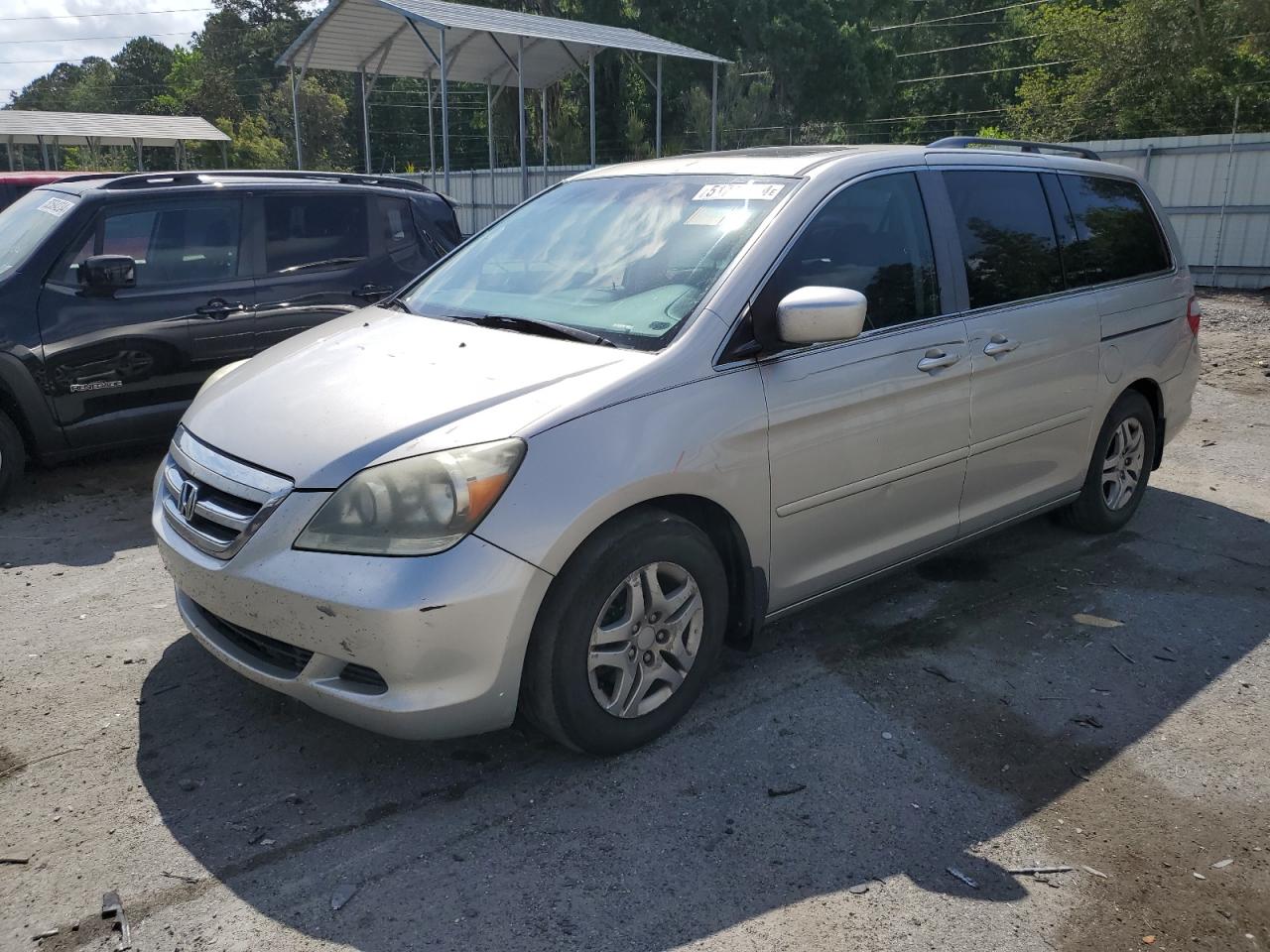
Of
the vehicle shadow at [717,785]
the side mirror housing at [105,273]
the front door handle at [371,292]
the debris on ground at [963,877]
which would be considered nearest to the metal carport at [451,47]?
the front door handle at [371,292]

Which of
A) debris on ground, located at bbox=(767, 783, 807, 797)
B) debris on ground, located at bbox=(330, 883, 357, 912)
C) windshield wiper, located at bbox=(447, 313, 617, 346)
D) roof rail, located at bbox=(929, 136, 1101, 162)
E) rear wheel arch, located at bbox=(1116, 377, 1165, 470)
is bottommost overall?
debris on ground, located at bbox=(767, 783, 807, 797)

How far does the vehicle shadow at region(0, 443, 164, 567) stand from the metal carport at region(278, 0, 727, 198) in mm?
9509

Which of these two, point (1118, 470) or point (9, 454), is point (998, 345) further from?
point (9, 454)

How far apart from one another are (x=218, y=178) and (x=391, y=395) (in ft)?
14.6

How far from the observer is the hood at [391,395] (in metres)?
2.98

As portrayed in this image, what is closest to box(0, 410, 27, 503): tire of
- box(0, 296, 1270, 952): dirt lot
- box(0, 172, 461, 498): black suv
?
box(0, 172, 461, 498): black suv

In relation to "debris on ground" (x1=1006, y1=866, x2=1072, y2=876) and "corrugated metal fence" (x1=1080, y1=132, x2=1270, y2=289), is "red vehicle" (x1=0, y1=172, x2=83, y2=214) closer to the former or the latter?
"debris on ground" (x1=1006, y1=866, x2=1072, y2=876)

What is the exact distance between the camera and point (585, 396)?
3086 mm

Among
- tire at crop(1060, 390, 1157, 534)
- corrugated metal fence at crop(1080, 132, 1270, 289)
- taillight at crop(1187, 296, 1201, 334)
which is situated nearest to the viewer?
tire at crop(1060, 390, 1157, 534)

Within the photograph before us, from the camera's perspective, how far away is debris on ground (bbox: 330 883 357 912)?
104 inches

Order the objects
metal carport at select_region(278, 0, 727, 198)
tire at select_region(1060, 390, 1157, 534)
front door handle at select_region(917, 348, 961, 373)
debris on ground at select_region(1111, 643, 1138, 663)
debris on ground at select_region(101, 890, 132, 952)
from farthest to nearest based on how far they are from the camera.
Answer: metal carport at select_region(278, 0, 727, 198) → tire at select_region(1060, 390, 1157, 534) → debris on ground at select_region(1111, 643, 1138, 663) → front door handle at select_region(917, 348, 961, 373) → debris on ground at select_region(101, 890, 132, 952)

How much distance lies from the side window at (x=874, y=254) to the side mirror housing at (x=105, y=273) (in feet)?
14.2

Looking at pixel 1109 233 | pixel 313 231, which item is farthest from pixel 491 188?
pixel 1109 233

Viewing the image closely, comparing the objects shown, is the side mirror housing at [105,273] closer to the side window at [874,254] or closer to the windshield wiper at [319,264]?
the windshield wiper at [319,264]
